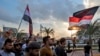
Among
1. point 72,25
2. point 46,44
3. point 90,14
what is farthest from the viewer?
point 72,25

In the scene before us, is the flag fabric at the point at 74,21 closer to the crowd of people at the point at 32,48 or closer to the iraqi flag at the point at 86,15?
the iraqi flag at the point at 86,15

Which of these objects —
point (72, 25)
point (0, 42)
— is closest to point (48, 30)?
point (72, 25)

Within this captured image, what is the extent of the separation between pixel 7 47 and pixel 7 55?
0.19 meters

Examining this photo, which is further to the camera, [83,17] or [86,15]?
[83,17]

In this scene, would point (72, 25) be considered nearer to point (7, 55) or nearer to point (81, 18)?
point (81, 18)

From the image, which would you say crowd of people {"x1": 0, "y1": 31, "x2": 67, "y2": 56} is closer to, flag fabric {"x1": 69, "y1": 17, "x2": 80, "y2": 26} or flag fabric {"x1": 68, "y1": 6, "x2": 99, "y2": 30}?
flag fabric {"x1": 68, "y1": 6, "x2": 99, "y2": 30}

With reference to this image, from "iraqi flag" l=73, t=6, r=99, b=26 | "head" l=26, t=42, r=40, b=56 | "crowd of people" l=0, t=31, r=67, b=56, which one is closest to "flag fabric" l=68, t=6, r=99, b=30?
"iraqi flag" l=73, t=6, r=99, b=26

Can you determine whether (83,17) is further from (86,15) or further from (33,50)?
(33,50)

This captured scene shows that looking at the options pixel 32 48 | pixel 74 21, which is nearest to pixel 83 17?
pixel 74 21

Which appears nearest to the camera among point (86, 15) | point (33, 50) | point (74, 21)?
point (33, 50)

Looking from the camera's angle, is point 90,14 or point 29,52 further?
point 90,14

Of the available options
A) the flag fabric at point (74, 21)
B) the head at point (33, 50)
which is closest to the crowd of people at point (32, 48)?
the head at point (33, 50)

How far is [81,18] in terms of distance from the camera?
18.0 meters

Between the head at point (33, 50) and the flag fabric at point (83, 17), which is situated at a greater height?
the flag fabric at point (83, 17)
